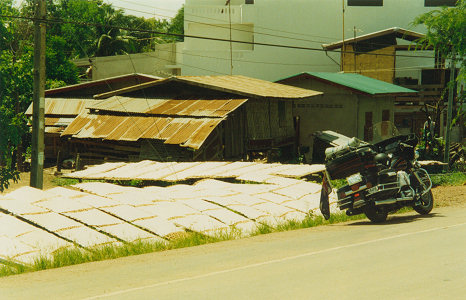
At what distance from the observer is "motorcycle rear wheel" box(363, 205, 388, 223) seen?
41.3 feet

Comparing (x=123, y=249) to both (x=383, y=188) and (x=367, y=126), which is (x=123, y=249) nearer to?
(x=383, y=188)

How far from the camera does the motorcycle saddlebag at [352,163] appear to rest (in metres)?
12.3

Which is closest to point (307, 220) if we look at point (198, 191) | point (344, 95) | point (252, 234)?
point (252, 234)

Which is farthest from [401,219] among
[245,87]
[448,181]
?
[245,87]

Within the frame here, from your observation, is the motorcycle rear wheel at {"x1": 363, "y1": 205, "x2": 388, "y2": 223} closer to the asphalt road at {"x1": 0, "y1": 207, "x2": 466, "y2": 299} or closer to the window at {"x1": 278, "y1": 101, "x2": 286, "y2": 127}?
the asphalt road at {"x1": 0, "y1": 207, "x2": 466, "y2": 299}

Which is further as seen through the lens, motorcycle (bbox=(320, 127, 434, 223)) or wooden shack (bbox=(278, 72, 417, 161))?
wooden shack (bbox=(278, 72, 417, 161))

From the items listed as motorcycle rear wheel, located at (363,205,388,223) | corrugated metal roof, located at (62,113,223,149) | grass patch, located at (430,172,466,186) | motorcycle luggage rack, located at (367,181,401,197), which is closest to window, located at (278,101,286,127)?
corrugated metal roof, located at (62,113,223,149)

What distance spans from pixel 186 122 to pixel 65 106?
1506cm

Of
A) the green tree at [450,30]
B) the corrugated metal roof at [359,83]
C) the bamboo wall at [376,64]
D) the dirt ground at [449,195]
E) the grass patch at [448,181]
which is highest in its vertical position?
the green tree at [450,30]

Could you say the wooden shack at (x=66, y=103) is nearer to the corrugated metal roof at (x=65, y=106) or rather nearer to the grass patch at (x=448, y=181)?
the corrugated metal roof at (x=65, y=106)

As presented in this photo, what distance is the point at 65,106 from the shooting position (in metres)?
38.1

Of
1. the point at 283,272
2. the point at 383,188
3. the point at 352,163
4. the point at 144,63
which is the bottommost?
the point at 283,272

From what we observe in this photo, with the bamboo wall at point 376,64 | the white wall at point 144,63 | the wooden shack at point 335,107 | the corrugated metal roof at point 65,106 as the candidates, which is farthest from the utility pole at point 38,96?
the white wall at point 144,63

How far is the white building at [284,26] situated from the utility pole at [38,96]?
3513 centimetres
